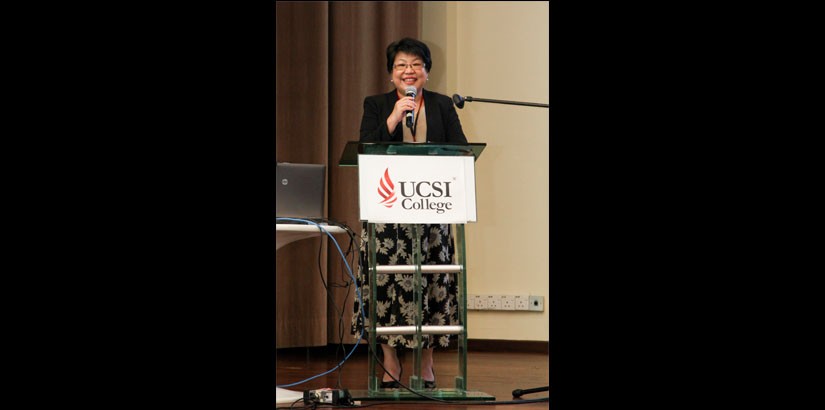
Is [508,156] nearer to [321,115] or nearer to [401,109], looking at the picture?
[321,115]

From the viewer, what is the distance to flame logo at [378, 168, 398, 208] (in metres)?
2.28

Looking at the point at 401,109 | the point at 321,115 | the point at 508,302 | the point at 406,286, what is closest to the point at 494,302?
the point at 508,302

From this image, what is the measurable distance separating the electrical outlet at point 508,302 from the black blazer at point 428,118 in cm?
146

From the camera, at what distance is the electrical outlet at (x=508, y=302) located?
404 centimetres

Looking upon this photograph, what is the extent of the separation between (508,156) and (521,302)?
777mm

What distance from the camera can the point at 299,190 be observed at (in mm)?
2424

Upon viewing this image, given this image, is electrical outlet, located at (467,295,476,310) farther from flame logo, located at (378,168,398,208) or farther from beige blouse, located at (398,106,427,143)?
flame logo, located at (378,168,398,208)

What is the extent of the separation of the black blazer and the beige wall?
51.0 inches

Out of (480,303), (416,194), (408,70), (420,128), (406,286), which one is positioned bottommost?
(480,303)

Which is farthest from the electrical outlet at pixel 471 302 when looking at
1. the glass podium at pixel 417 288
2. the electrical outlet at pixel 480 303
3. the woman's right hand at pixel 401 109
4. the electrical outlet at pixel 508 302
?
the woman's right hand at pixel 401 109

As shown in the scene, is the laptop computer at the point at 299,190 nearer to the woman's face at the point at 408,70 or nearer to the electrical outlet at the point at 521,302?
the woman's face at the point at 408,70
